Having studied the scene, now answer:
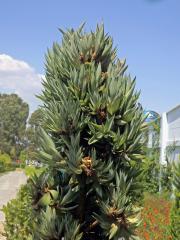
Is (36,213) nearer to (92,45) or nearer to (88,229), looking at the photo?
(88,229)

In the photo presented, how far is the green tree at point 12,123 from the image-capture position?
82.8 m

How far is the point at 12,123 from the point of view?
83125 millimetres

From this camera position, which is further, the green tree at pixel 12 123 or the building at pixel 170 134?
the green tree at pixel 12 123

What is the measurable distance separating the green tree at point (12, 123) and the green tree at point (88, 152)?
79543 millimetres

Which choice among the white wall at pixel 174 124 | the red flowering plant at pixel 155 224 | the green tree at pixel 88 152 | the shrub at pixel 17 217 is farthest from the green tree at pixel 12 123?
the green tree at pixel 88 152

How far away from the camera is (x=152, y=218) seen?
40.7 ft

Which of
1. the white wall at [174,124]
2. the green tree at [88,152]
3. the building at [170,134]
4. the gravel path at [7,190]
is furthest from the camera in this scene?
the white wall at [174,124]

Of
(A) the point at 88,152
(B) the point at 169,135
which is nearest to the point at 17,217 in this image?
(A) the point at 88,152

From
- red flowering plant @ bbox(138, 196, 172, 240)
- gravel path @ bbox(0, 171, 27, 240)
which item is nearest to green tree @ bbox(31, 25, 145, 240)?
red flowering plant @ bbox(138, 196, 172, 240)

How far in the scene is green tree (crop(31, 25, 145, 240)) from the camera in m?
4.02

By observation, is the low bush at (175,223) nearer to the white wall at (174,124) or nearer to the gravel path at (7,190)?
the gravel path at (7,190)

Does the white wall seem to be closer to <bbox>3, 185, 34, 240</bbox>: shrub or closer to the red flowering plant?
the red flowering plant

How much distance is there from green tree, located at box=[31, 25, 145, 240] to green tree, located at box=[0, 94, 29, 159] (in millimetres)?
79543

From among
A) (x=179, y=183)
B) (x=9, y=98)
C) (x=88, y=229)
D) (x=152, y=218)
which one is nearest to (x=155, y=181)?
(x=152, y=218)
